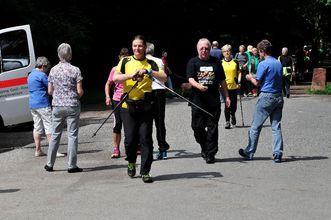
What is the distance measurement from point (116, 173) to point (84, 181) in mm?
665

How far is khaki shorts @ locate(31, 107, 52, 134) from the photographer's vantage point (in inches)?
469

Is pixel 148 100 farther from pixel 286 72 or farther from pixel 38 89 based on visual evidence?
pixel 286 72

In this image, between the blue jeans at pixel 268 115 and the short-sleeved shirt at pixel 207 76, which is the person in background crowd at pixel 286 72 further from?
the short-sleeved shirt at pixel 207 76

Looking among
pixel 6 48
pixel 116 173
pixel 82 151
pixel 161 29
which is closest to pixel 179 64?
pixel 161 29

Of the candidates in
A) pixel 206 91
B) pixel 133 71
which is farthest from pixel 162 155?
pixel 133 71

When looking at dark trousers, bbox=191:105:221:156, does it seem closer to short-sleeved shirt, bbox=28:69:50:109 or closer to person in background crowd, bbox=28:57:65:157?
person in background crowd, bbox=28:57:65:157

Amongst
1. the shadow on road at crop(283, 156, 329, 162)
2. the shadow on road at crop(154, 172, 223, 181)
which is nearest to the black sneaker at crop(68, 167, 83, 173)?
the shadow on road at crop(154, 172, 223, 181)

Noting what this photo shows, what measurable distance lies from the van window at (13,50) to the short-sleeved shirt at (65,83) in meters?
5.08

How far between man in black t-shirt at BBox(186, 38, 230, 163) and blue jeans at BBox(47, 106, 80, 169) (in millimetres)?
1748

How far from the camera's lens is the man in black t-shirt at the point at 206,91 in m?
10.6

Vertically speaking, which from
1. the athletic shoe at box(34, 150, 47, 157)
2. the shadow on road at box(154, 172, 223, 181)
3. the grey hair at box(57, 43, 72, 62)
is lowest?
the athletic shoe at box(34, 150, 47, 157)

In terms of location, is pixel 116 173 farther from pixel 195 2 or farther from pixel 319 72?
pixel 195 2

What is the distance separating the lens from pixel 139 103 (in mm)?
9094

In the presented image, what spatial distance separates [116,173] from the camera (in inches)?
387
